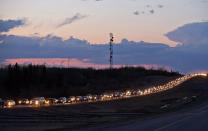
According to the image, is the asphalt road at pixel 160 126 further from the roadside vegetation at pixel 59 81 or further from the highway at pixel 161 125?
the roadside vegetation at pixel 59 81

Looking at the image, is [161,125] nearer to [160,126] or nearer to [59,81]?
[160,126]

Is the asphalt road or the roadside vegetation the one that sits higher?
the roadside vegetation

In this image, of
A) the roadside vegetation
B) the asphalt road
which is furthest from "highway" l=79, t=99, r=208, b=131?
the roadside vegetation

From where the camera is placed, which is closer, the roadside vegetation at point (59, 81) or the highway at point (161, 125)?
the highway at point (161, 125)

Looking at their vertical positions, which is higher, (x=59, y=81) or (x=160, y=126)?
(x=59, y=81)

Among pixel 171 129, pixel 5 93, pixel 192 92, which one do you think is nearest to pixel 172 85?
pixel 192 92

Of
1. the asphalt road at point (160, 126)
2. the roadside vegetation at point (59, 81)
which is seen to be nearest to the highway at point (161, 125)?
the asphalt road at point (160, 126)

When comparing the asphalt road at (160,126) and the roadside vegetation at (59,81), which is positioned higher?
the roadside vegetation at (59,81)

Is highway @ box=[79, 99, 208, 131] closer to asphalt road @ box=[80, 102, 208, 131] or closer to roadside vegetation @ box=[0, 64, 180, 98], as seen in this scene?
asphalt road @ box=[80, 102, 208, 131]

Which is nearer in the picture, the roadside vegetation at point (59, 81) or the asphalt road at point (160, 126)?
the asphalt road at point (160, 126)

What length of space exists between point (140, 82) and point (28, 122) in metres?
92.1

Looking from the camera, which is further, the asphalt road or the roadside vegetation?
the roadside vegetation

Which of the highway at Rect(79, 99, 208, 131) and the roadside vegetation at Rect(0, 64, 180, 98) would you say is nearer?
the highway at Rect(79, 99, 208, 131)

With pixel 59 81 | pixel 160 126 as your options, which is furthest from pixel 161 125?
pixel 59 81
